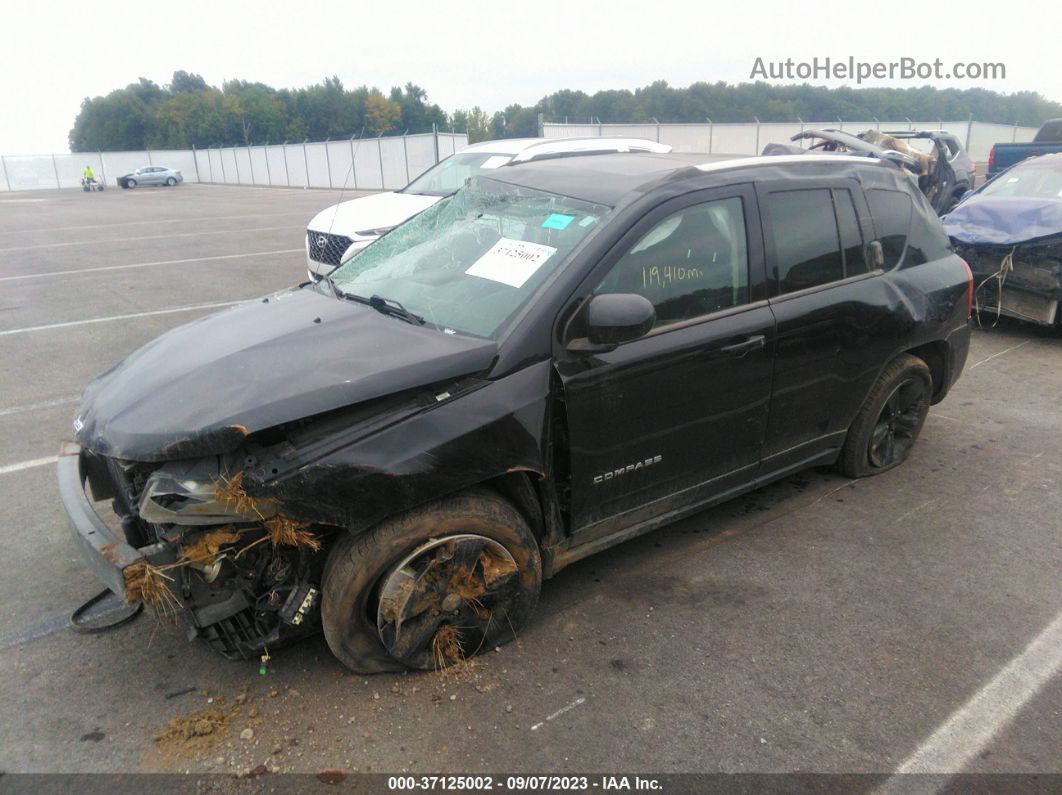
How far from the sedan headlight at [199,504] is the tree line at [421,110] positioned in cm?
1122

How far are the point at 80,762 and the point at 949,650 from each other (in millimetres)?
3194

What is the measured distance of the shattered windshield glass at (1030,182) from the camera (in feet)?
26.8

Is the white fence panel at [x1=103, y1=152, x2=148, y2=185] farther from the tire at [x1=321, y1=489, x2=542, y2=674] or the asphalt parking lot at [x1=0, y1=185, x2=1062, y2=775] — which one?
the tire at [x1=321, y1=489, x2=542, y2=674]

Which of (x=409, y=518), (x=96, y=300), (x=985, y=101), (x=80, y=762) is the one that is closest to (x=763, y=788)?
(x=409, y=518)

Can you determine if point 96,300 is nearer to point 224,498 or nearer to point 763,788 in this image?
point 224,498

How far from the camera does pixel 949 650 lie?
3.03 m

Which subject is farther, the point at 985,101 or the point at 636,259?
the point at 985,101

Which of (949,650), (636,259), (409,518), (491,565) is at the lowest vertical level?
(949,650)

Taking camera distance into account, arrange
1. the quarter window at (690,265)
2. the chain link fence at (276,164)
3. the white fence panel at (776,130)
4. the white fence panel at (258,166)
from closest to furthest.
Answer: the quarter window at (690,265) → the white fence panel at (776,130) → the chain link fence at (276,164) → the white fence panel at (258,166)

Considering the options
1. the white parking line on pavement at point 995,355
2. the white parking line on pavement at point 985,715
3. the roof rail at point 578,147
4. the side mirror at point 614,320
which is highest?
the roof rail at point 578,147

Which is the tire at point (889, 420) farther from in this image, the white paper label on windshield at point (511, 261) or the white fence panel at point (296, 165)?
the white fence panel at point (296, 165)

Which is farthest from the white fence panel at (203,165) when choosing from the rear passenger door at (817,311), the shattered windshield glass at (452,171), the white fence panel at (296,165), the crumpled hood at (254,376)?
the rear passenger door at (817,311)

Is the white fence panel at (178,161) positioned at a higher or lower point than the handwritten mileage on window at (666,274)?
lower

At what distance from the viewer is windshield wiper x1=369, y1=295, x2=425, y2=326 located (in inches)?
120
